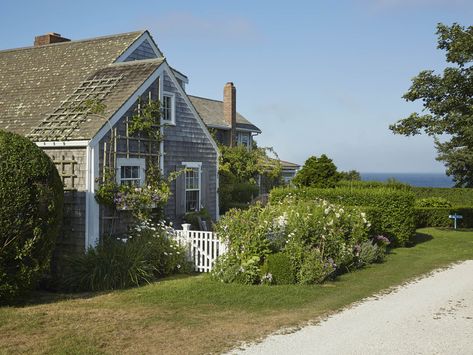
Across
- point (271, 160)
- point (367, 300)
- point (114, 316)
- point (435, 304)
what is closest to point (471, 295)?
point (435, 304)

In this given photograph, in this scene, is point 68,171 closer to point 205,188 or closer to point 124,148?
point 124,148

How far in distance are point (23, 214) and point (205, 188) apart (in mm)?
9018

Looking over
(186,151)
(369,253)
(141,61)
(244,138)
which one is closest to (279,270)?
(369,253)

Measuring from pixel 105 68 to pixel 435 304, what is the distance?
11.9m

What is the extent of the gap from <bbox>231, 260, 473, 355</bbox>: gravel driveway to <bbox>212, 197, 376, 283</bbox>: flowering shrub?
A: 2.03m

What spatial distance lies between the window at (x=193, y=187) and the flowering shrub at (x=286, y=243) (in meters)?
3.53

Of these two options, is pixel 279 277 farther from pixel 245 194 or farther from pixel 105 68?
pixel 245 194

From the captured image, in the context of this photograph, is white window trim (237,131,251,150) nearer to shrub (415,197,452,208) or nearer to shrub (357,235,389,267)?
shrub (415,197,452,208)

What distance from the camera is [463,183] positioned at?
50094 mm

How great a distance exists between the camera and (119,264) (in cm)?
1293

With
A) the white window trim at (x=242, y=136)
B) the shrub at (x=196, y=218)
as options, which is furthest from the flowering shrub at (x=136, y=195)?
the white window trim at (x=242, y=136)

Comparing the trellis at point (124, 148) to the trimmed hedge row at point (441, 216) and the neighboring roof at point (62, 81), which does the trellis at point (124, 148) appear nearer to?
the neighboring roof at point (62, 81)

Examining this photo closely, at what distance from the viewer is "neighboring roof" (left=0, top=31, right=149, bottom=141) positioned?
15.0 meters

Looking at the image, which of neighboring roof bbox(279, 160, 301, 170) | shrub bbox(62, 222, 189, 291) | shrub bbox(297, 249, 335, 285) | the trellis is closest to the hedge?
shrub bbox(297, 249, 335, 285)
